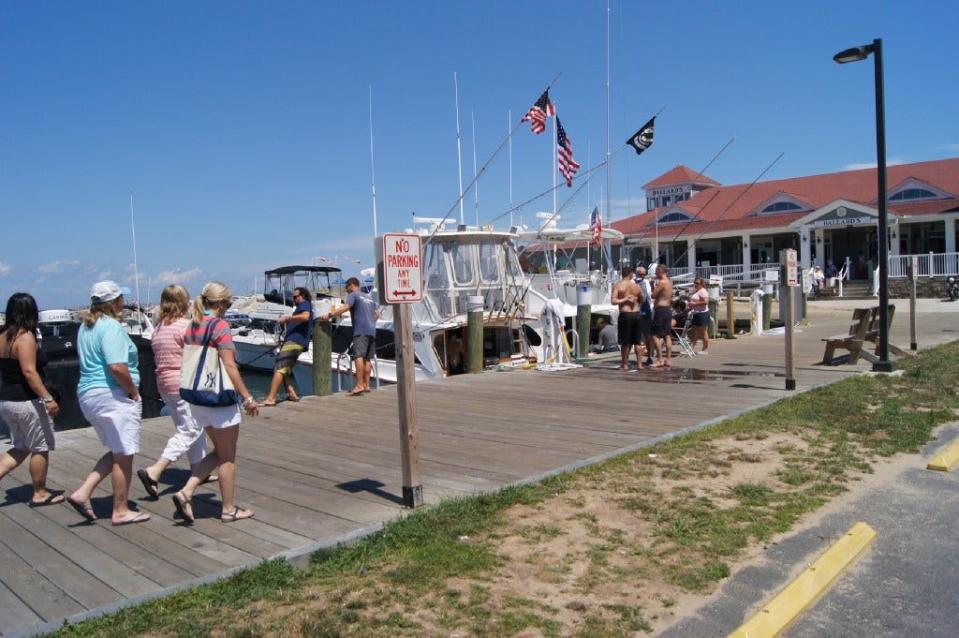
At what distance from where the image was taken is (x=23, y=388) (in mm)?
5586

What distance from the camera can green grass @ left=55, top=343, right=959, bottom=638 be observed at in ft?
12.4

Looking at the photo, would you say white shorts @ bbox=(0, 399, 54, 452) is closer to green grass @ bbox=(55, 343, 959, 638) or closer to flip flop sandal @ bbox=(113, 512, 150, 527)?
flip flop sandal @ bbox=(113, 512, 150, 527)

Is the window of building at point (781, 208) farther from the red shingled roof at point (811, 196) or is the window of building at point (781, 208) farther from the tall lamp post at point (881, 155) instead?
the tall lamp post at point (881, 155)

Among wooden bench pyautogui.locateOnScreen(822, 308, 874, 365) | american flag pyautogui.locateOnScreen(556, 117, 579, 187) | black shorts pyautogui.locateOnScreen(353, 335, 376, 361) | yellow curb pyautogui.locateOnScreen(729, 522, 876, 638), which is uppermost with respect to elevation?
american flag pyautogui.locateOnScreen(556, 117, 579, 187)

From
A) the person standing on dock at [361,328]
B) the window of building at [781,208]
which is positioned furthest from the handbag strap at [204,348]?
the window of building at [781,208]

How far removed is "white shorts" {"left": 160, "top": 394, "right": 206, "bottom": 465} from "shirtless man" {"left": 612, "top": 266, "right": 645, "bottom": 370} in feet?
25.8

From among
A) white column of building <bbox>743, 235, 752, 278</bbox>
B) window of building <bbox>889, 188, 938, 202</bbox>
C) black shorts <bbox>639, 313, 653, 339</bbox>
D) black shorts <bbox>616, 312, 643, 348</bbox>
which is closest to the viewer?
black shorts <bbox>616, 312, 643, 348</bbox>

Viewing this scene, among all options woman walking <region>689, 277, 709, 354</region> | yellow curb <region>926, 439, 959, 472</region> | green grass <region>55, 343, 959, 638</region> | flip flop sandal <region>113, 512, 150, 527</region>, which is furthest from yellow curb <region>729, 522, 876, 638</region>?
woman walking <region>689, 277, 709, 354</region>

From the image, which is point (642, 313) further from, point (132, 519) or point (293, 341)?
point (132, 519)

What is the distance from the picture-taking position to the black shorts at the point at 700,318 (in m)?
15.7

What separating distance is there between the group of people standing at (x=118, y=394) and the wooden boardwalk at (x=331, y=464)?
0.24m

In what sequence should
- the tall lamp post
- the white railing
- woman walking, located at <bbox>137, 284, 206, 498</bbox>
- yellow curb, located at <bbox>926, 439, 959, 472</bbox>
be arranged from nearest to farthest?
woman walking, located at <bbox>137, 284, 206, 498</bbox> → yellow curb, located at <bbox>926, 439, 959, 472</bbox> → the tall lamp post → the white railing

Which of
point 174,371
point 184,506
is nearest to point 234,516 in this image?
point 184,506

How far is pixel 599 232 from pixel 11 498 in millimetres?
16751
